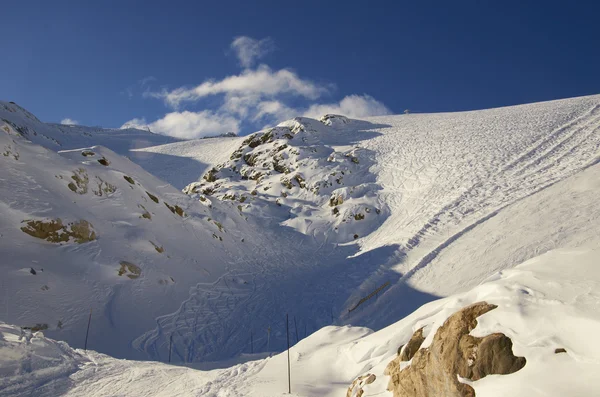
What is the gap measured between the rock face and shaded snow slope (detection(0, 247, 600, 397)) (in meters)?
0.10

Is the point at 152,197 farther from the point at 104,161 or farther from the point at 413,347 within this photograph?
the point at 413,347

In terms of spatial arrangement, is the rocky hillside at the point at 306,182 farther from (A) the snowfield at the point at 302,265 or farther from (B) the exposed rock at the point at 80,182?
(B) the exposed rock at the point at 80,182

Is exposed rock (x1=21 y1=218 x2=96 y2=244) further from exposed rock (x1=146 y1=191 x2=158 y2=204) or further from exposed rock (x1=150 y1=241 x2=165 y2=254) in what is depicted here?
exposed rock (x1=146 y1=191 x2=158 y2=204)

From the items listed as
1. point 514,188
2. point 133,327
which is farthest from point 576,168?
point 133,327

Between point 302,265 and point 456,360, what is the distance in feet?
59.5

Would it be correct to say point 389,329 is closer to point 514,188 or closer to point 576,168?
point 514,188

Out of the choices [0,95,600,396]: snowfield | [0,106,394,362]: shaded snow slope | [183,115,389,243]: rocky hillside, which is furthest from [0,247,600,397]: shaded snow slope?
[183,115,389,243]: rocky hillside

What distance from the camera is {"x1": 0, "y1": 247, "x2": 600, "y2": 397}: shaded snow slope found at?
367 centimetres

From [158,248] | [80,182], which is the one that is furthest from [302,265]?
[80,182]

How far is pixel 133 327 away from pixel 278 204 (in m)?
20.4

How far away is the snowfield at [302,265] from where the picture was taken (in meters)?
5.27

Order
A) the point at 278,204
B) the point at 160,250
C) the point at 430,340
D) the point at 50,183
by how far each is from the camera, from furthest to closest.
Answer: the point at 278,204
the point at 160,250
the point at 50,183
the point at 430,340

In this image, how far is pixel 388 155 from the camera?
38.9m

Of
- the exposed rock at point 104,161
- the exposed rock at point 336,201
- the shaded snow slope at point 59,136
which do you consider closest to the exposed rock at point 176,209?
the exposed rock at point 104,161
